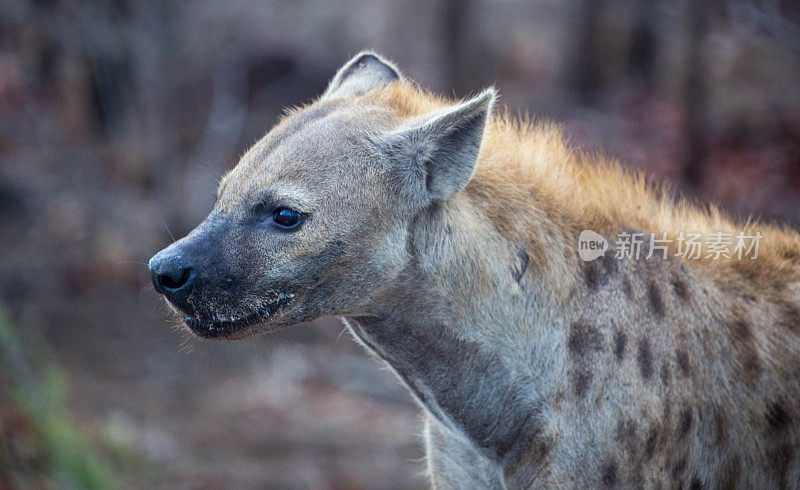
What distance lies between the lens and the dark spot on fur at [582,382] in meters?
2.09

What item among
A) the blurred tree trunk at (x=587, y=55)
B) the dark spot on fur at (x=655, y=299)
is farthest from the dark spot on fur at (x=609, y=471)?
the blurred tree trunk at (x=587, y=55)

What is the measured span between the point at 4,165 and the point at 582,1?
5814 millimetres

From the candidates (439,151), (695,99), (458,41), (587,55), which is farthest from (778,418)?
(587,55)

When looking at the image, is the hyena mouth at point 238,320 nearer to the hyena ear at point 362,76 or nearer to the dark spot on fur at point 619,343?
the hyena ear at point 362,76

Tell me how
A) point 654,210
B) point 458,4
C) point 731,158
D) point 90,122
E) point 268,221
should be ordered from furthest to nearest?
point 458,4, point 90,122, point 731,158, point 654,210, point 268,221

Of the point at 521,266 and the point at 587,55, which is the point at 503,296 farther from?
the point at 587,55

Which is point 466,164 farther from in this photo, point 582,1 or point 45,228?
point 582,1

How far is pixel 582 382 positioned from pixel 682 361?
0.91 ft

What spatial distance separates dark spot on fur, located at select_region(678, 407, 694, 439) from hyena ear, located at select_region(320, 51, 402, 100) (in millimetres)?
1229

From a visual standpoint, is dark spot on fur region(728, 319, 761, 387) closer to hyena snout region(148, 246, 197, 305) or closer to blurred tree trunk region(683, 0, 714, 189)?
hyena snout region(148, 246, 197, 305)

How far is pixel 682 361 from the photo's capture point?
2.14m

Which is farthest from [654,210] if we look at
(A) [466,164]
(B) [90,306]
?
(B) [90,306]

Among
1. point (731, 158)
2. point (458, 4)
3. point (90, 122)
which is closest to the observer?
point (731, 158)

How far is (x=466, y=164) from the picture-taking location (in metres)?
2.04
